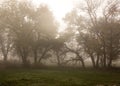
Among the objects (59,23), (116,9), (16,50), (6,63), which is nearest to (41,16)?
(59,23)

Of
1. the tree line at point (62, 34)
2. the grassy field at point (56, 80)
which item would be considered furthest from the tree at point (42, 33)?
the grassy field at point (56, 80)

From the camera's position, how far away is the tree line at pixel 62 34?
37581mm

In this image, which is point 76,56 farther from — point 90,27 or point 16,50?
point 16,50

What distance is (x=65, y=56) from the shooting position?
43406 millimetres

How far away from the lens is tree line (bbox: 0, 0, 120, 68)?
37.6 m

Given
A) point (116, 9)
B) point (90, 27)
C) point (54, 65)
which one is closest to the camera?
point (116, 9)

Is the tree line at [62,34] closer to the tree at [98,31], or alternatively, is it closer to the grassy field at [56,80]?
the tree at [98,31]

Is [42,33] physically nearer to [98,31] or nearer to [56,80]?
[98,31]

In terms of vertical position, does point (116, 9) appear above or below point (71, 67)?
above

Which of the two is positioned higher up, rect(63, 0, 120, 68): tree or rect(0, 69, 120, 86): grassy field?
rect(63, 0, 120, 68): tree

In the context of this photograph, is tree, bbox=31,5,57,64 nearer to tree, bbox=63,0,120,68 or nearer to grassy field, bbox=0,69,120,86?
tree, bbox=63,0,120,68

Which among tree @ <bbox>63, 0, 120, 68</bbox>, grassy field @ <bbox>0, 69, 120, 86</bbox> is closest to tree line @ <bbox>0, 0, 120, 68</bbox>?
tree @ <bbox>63, 0, 120, 68</bbox>

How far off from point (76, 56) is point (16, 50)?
1195 centimetres

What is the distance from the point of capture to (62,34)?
44000 millimetres
